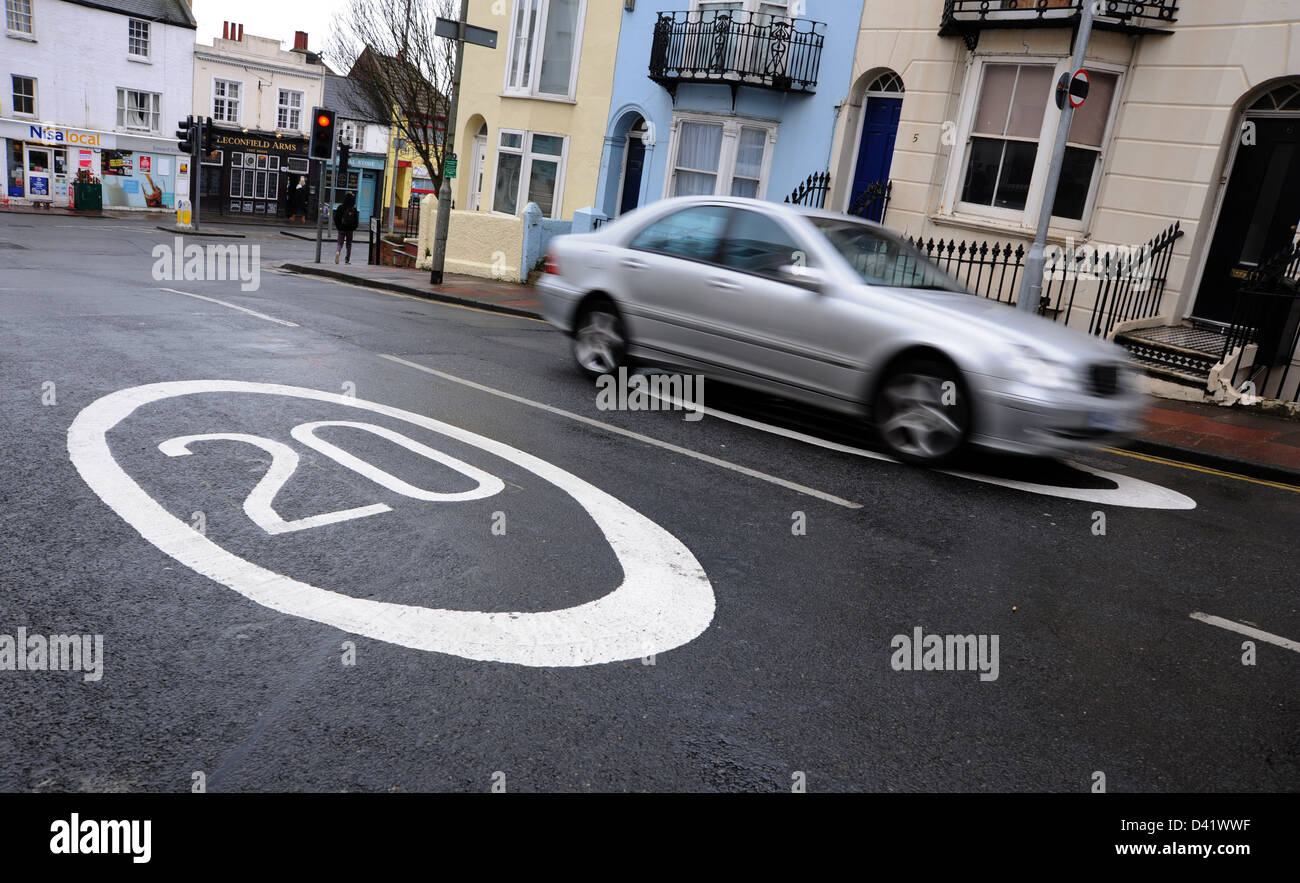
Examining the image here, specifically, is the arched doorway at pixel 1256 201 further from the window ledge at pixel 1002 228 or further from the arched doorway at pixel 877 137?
the arched doorway at pixel 877 137

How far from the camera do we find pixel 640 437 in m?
6.92

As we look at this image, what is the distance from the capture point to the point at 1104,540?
5.59m

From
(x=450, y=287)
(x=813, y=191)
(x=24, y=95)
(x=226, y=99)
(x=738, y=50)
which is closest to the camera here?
(x=813, y=191)

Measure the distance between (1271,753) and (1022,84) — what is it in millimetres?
13413

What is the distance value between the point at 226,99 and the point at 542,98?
111 feet

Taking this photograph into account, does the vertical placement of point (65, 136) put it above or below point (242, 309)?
above

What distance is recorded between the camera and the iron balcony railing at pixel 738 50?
17375 mm

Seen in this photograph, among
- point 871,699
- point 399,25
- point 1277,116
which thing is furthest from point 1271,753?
point 399,25

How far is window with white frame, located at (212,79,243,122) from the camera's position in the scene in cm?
4834

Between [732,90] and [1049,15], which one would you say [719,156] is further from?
[1049,15]

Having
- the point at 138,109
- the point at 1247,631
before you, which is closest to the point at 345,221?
the point at 1247,631

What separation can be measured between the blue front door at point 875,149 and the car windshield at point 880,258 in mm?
8936

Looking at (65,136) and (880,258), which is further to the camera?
(65,136)

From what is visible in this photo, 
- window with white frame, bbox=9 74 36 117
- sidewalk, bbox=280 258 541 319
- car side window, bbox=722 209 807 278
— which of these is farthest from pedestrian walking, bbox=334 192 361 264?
window with white frame, bbox=9 74 36 117
